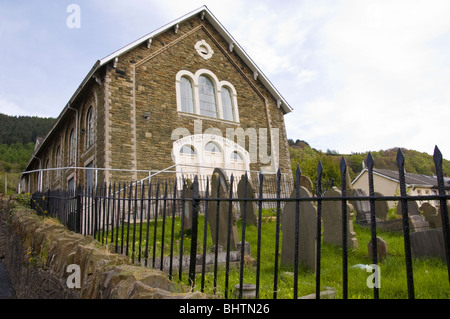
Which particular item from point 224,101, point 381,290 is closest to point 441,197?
point 381,290

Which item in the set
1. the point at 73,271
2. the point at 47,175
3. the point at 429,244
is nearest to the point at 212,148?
the point at 429,244

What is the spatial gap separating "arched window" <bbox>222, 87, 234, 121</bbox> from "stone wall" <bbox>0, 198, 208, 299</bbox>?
10.8 m

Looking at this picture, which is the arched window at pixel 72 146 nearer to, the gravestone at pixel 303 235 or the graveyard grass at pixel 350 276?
the graveyard grass at pixel 350 276

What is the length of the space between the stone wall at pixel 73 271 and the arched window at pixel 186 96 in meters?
9.11

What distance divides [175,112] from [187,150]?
1.78 metres

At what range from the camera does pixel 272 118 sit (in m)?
18.3

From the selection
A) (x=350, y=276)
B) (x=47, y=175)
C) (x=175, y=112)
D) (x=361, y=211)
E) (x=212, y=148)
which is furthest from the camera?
(x=47, y=175)

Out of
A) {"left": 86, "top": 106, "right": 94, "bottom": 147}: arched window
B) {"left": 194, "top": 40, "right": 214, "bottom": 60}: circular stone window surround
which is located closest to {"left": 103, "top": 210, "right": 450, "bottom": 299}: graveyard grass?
{"left": 86, "top": 106, "right": 94, "bottom": 147}: arched window

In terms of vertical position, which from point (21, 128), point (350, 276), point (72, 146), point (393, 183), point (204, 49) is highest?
point (21, 128)

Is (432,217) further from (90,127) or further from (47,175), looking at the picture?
(47,175)

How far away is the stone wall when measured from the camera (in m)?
2.66

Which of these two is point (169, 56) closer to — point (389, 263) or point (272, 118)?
point (272, 118)

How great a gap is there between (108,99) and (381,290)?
39.5 ft

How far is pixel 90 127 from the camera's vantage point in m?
15.4
